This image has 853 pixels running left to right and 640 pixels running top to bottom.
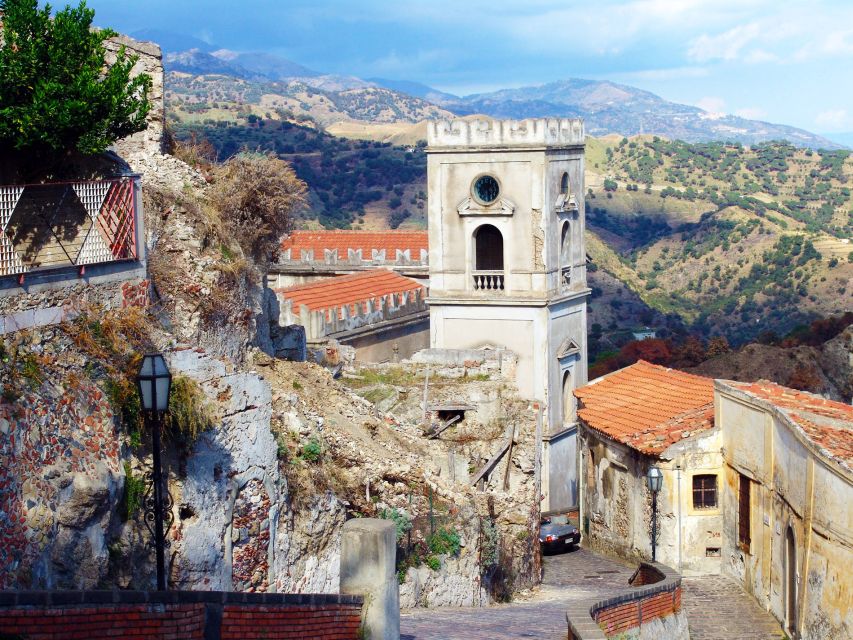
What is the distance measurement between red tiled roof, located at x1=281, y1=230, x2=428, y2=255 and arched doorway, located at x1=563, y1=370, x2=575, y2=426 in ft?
34.0

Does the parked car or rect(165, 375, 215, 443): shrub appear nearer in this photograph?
rect(165, 375, 215, 443): shrub

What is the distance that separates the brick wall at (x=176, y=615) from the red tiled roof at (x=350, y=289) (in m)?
30.5

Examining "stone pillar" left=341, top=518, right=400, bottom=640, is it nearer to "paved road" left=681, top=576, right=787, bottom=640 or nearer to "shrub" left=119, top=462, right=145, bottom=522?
"shrub" left=119, top=462, right=145, bottom=522

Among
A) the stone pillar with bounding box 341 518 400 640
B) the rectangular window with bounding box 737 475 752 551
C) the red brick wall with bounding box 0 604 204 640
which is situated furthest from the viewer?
the rectangular window with bounding box 737 475 752 551

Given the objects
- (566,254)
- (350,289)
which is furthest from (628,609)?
(350,289)

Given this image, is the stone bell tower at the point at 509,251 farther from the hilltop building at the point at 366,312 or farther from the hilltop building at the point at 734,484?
the hilltop building at the point at 734,484

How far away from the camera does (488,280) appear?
4369 centimetres

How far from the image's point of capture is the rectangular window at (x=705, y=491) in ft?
86.5

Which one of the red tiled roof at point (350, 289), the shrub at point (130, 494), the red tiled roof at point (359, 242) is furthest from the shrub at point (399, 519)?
the red tiled roof at point (359, 242)

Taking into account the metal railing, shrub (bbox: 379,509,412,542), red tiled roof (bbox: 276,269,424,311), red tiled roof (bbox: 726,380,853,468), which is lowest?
shrub (bbox: 379,509,412,542)

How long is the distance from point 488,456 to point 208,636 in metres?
14.7

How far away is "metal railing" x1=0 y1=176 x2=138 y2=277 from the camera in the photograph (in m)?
13.6

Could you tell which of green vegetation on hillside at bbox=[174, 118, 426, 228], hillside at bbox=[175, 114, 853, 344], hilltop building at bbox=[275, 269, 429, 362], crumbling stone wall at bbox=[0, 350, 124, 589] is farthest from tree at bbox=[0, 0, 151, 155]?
green vegetation on hillside at bbox=[174, 118, 426, 228]

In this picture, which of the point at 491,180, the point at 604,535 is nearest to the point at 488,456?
the point at 604,535
